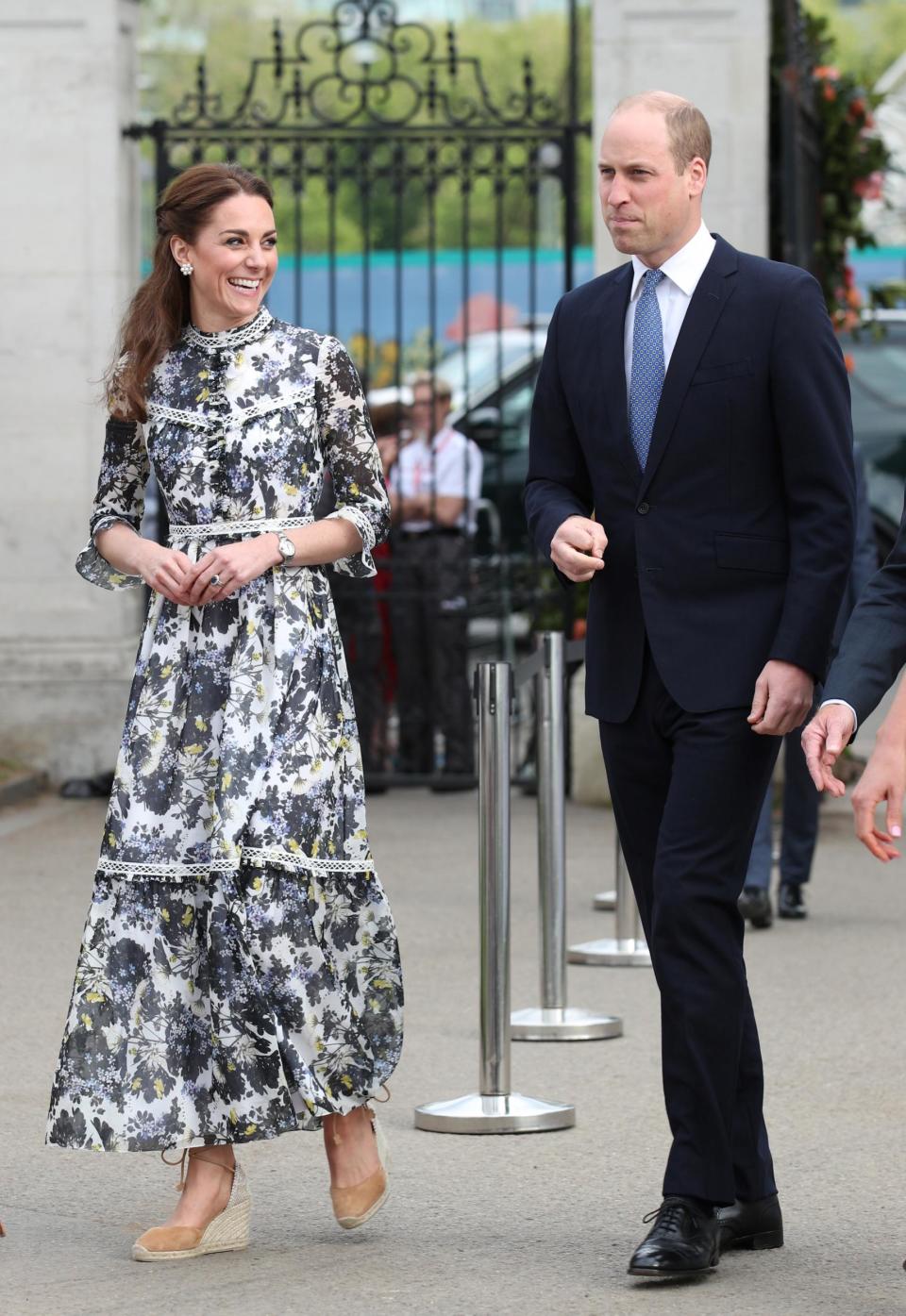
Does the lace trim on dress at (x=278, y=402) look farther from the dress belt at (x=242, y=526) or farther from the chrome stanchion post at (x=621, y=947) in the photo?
the chrome stanchion post at (x=621, y=947)

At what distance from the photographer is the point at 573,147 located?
11.3 m

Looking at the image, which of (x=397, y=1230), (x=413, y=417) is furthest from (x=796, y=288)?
(x=413, y=417)

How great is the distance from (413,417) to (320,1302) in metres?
8.32

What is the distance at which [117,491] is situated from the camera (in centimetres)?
475

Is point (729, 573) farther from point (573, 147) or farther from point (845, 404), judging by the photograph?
point (573, 147)

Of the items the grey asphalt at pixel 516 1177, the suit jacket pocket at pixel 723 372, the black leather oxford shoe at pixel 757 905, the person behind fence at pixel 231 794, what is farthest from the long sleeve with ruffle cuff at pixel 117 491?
the black leather oxford shoe at pixel 757 905

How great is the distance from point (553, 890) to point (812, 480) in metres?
2.50

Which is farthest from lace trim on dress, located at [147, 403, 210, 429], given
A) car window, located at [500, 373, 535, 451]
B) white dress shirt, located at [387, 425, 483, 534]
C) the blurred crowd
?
car window, located at [500, 373, 535, 451]

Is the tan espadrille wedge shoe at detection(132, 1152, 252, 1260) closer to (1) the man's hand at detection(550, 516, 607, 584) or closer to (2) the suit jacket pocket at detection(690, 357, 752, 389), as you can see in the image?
(1) the man's hand at detection(550, 516, 607, 584)

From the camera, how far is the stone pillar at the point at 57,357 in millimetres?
11164

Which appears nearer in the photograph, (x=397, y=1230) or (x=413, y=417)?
(x=397, y=1230)

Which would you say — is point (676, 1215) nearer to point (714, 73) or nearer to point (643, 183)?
point (643, 183)

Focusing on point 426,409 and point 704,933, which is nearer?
point 704,933

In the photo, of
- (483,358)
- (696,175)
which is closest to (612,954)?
(696,175)
